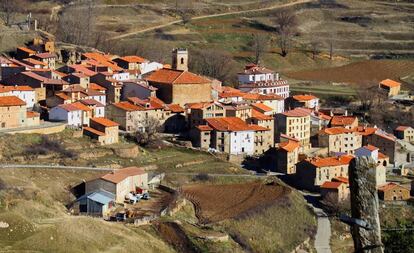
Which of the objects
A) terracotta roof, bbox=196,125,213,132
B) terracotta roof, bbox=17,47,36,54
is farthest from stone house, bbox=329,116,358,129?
terracotta roof, bbox=17,47,36,54

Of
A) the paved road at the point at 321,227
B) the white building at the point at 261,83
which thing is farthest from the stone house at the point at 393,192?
the white building at the point at 261,83

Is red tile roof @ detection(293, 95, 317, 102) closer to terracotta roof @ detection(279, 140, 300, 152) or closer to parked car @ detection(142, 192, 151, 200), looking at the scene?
terracotta roof @ detection(279, 140, 300, 152)

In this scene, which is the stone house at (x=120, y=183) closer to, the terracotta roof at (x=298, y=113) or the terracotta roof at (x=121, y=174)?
the terracotta roof at (x=121, y=174)

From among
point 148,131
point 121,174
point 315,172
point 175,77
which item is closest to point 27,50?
point 175,77

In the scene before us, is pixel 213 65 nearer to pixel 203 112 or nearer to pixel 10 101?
pixel 203 112

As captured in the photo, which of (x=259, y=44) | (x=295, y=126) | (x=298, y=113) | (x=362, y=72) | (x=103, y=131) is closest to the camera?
(x=103, y=131)

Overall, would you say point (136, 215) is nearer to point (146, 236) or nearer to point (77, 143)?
point (146, 236)

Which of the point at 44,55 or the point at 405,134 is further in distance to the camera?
the point at 44,55
